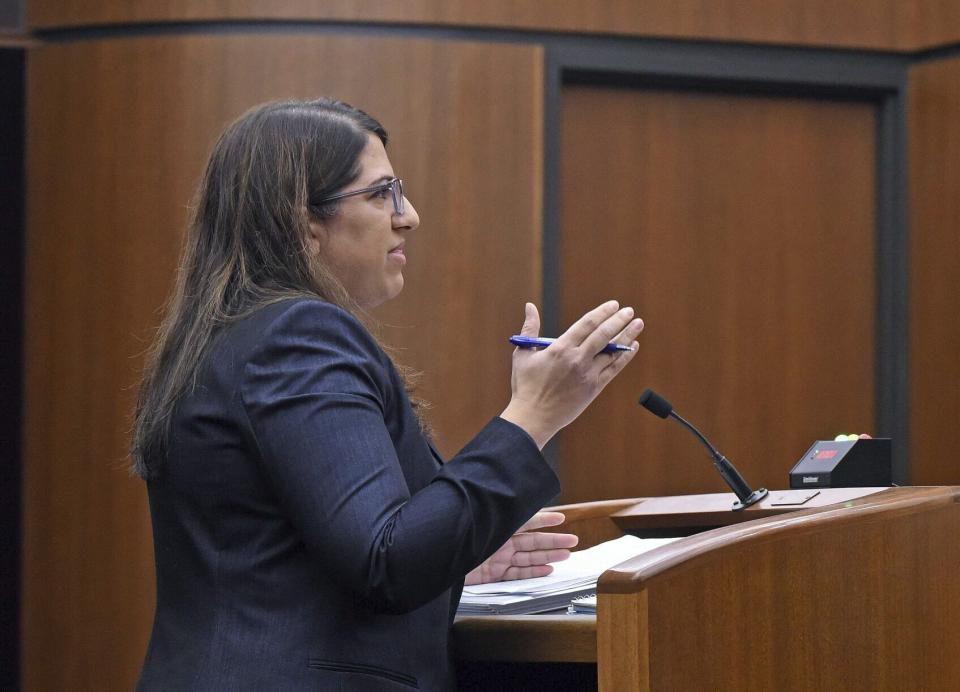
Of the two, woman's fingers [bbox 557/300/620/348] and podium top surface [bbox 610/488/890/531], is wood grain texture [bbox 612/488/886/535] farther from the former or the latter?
woman's fingers [bbox 557/300/620/348]

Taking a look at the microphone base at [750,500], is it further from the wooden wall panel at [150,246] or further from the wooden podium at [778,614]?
the wooden wall panel at [150,246]

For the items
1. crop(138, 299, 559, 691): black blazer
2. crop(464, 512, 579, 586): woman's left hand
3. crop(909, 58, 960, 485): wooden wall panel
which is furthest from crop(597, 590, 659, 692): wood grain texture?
crop(909, 58, 960, 485): wooden wall panel

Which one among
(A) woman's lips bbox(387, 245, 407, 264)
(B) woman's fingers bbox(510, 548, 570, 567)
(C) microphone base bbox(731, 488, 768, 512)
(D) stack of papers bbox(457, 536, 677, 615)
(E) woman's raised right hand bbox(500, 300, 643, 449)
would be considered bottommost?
(D) stack of papers bbox(457, 536, 677, 615)

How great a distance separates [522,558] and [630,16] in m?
2.45

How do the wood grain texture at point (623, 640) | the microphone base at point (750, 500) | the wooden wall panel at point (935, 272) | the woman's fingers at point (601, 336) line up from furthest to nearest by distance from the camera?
the wooden wall panel at point (935, 272) < the microphone base at point (750, 500) < the woman's fingers at point (601, 336) < the wood grain texture at point (623, 640)

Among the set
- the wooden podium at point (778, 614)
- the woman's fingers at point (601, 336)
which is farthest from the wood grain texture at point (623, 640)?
the woman's fingers at point (601, 336)

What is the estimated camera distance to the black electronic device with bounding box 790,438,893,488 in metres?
1.65

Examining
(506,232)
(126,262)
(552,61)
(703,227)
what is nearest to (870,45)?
(703,227)

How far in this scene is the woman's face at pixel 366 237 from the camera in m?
1.32

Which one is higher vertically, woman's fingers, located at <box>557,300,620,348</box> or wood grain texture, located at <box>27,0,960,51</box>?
wood grain texture, located at <box>27,0,960,51</box>

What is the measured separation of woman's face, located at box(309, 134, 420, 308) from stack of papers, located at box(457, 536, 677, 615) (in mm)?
333

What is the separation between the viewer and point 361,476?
1064 millimetres

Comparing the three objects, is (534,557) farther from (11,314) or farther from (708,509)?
(11,314)

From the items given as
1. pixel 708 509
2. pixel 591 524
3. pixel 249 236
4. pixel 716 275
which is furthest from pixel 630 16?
pixel 249 236
